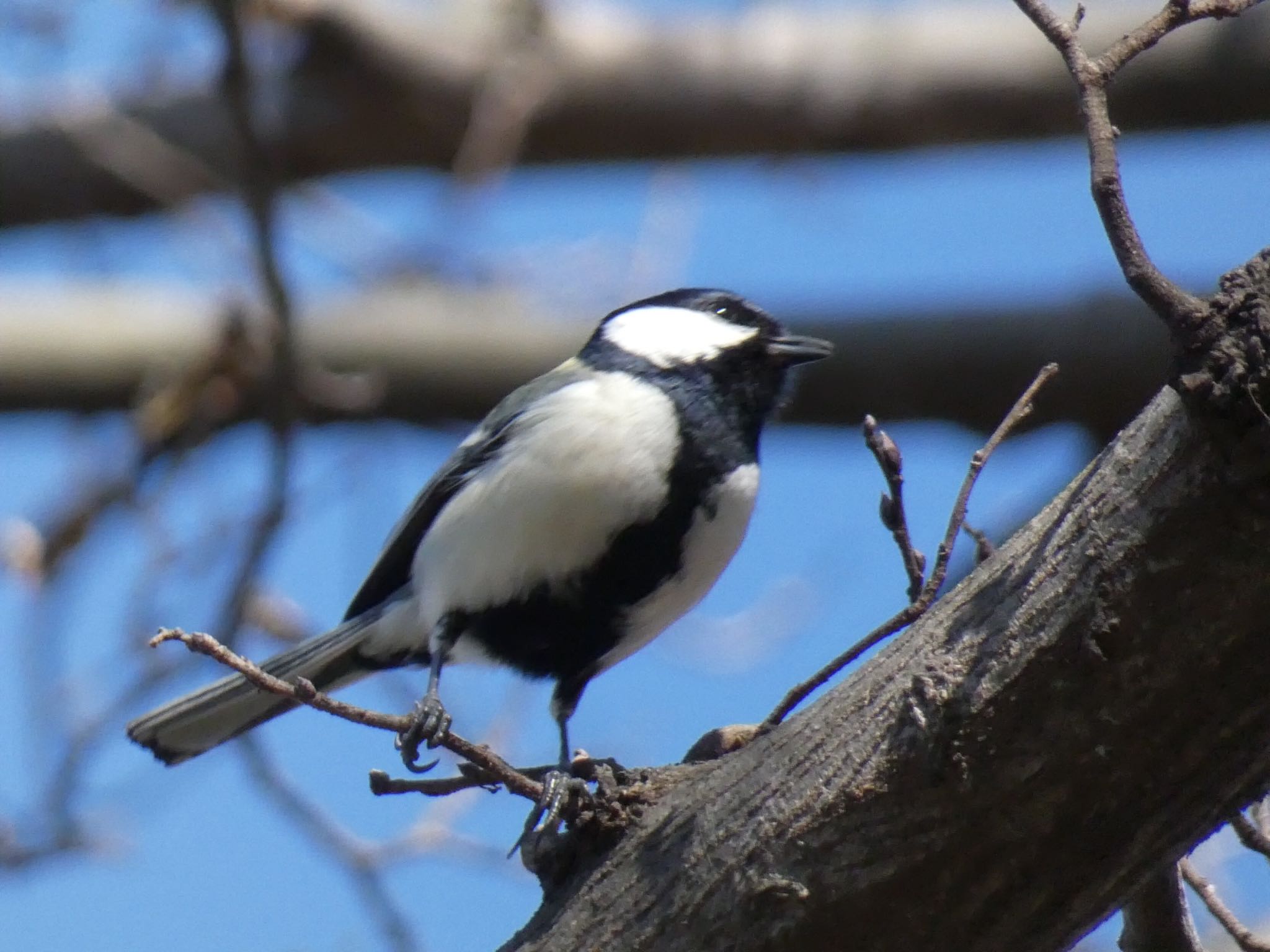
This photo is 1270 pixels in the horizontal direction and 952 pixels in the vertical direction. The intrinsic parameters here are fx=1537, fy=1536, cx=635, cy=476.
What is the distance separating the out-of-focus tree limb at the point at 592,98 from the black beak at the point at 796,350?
147 centimetres

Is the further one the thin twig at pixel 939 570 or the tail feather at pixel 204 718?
the tail feather at pixel 204 718

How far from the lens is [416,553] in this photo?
2355 mm

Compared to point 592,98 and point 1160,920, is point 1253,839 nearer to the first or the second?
point 1160,920

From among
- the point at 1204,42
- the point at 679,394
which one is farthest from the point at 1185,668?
the point at 1204,42

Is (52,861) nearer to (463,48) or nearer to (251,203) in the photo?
(251,203)

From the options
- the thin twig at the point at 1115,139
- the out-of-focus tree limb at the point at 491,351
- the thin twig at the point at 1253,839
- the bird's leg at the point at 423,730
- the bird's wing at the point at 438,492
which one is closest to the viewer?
the thin twig at the point at 1115,139

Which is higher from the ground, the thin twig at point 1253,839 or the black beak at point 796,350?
the black beak at point 796,350

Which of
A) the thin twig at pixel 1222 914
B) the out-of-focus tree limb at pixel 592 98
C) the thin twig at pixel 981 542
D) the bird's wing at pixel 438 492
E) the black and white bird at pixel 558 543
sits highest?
the out-of-focus tree limb at pixel 592 98

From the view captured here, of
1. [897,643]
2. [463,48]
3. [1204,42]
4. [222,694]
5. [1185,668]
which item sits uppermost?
[463,48]

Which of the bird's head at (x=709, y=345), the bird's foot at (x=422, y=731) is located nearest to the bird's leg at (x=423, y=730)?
the bird's foot at (x=422, y=731)

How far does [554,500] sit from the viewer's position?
6.88 ft

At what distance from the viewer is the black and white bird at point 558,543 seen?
6.91 feet

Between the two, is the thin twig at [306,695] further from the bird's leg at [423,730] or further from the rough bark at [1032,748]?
the bird's leg at [423,730]

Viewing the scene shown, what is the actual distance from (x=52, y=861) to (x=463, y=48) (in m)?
2.24
